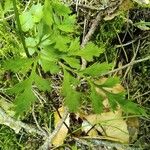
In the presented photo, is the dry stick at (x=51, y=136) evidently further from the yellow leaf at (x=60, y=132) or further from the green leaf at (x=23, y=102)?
the green leaf at (x=23, y=102)

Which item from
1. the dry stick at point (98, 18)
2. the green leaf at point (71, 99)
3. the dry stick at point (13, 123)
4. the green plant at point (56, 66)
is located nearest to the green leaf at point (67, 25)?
the green plant at point (56, 66)

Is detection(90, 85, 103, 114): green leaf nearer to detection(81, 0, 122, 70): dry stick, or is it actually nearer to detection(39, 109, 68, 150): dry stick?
detection(39, 109, 68, 150): dry stick

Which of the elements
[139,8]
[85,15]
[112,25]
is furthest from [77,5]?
[139,8]

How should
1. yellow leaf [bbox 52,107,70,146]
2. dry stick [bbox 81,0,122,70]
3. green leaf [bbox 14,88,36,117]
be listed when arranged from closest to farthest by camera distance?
1. green leaf [bbox 14,88,36,117]
2. yellow leaf [bbox 52,107,70,146]
3. dry stick [bbox 81,0,122,70]

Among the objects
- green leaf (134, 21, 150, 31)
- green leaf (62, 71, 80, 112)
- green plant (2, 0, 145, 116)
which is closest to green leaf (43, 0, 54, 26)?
green plant (2, 0, 145, 116)

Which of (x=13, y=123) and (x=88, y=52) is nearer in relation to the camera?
(x=88, y=52)

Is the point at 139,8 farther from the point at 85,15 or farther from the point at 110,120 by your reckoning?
the point at 110,120

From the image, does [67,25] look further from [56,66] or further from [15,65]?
[15,65]

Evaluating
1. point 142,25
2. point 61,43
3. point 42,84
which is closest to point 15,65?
point 42,84
